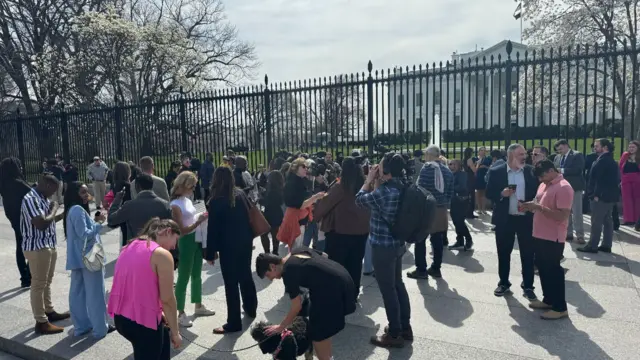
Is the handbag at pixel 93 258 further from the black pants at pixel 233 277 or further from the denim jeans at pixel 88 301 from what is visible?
the black pants at pixel 233 277

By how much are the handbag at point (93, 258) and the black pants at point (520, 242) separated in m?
4.44

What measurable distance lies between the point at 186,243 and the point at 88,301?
3.70 feet

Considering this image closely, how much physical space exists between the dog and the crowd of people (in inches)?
2.8

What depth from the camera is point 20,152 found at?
61.9 ft

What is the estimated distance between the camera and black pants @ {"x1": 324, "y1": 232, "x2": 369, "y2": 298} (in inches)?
213

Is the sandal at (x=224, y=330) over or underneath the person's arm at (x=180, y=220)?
underneath

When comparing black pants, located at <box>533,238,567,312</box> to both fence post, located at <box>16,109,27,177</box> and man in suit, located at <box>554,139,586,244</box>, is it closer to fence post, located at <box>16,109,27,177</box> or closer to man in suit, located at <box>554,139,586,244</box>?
man in suit, located at <box>554,139,586,244</box>

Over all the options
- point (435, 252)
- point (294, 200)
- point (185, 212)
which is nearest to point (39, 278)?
point (185, 212)

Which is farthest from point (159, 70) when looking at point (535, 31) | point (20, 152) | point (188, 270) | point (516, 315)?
point (516, 315)

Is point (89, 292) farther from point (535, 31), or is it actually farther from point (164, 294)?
point (535, 31)

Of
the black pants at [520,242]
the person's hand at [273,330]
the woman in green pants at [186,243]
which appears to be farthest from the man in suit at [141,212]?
the black pants at [520,242]

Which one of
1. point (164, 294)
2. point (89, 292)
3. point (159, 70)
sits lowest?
point (89, 292)

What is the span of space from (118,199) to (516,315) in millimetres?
4669

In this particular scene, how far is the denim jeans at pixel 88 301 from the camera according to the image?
16.6 ft
